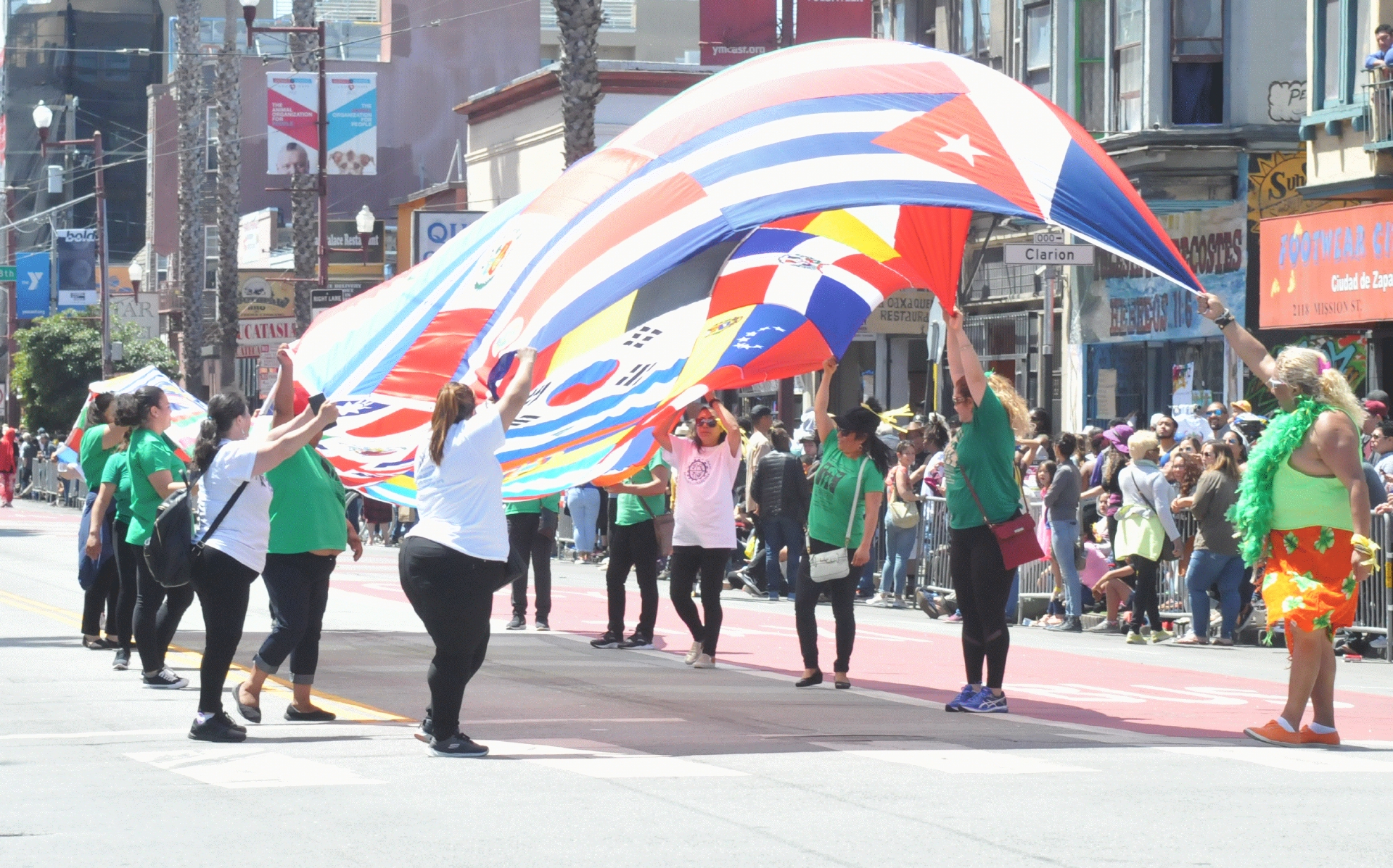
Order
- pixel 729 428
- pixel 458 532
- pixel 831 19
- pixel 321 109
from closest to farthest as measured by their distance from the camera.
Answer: pixel 458 532 → pixel 729 428 → pixel 831 19 → pixel 321 109

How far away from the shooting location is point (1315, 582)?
381 inches

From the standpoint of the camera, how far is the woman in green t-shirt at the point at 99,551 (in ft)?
46.9

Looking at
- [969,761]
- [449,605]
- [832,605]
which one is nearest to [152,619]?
[449,605]

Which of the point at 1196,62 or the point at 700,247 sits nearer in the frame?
the point at 700,247

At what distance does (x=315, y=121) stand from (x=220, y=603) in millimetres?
28215

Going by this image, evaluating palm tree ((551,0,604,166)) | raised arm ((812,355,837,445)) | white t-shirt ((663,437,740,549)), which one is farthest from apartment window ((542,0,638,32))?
raised arm ((812,355,837,445))

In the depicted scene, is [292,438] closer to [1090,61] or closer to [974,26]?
[1090,61]

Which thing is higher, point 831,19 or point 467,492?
point 831,19

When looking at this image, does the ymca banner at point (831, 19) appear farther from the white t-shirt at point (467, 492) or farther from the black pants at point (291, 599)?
the white t-shirt at point (467, 492)

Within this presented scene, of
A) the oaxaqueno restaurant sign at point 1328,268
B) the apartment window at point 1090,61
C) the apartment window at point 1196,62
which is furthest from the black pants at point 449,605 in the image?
the apartment window at point 1090,61

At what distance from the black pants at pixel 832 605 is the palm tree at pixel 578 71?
55.0 ft

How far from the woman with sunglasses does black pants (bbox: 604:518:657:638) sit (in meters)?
4.65

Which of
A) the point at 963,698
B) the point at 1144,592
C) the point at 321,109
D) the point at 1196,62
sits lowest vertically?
the point at 963,698

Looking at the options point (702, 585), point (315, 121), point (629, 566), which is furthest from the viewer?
point (315, 121)
